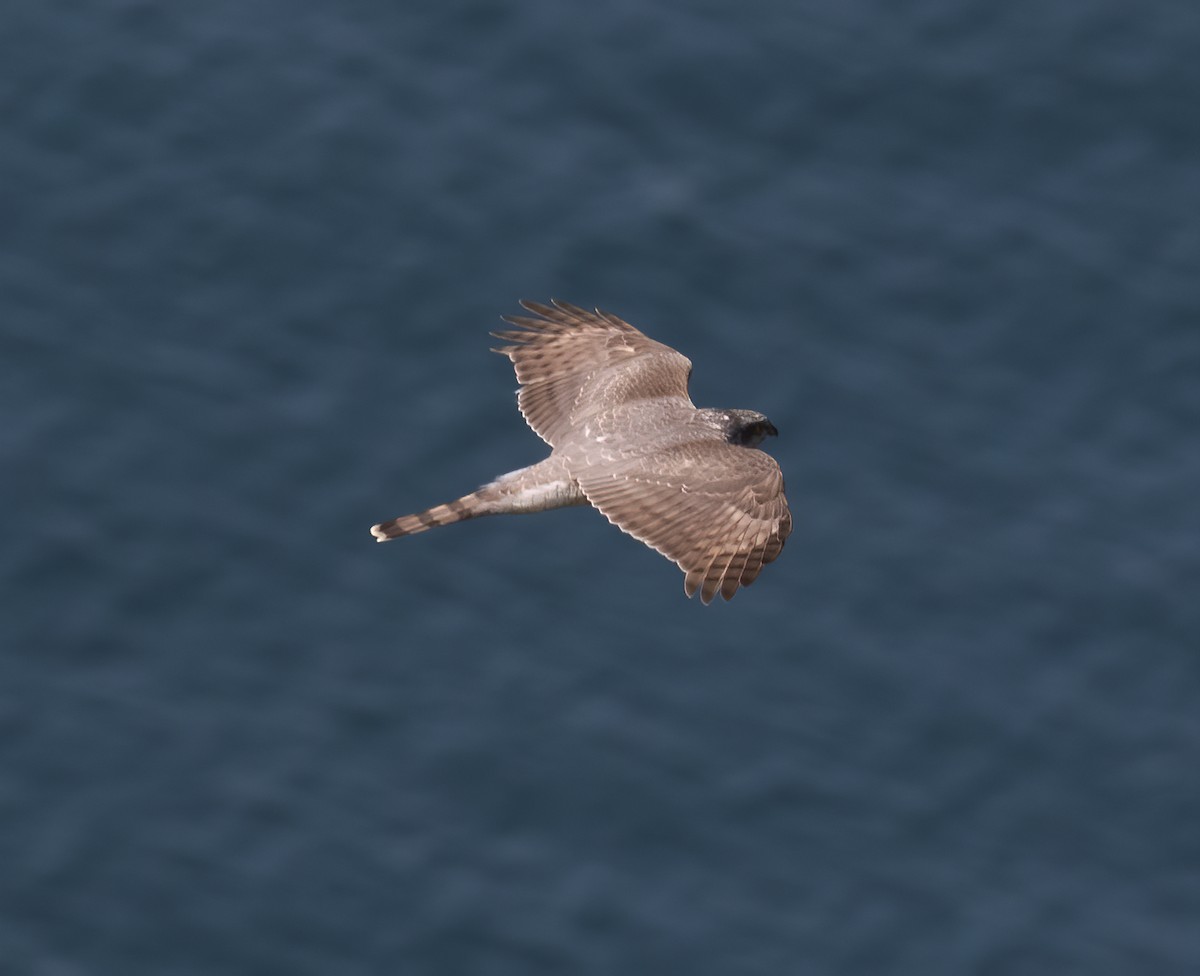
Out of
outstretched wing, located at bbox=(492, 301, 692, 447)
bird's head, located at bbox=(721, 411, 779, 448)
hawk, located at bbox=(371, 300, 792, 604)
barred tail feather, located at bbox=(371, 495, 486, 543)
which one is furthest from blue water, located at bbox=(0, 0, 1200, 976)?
barred tail feather, located at bbox=(371, 495, 486, 543)

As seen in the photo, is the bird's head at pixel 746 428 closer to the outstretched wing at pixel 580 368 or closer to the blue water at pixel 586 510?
the outstretched wing at pixel 580 368

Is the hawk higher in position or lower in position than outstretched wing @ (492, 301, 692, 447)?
lower

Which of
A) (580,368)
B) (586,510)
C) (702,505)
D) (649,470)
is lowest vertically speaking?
(702,505)

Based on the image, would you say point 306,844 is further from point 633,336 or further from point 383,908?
point 633,336

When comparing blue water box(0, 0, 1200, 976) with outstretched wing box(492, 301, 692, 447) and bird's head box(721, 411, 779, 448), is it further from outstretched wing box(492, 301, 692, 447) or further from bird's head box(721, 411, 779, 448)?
bird's head box(721, 411, 779, 448)

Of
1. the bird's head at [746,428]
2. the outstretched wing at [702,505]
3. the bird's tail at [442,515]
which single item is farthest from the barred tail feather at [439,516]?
the bird's head at [746,428]

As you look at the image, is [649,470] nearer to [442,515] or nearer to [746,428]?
[746,428]

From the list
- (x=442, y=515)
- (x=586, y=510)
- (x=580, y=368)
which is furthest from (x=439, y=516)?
(x=586, y=510)
